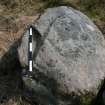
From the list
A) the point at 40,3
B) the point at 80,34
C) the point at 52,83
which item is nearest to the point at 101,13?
the point at 40,3

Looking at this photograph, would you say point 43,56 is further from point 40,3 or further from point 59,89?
point 40,3

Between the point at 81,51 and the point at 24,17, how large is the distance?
8.56 feet

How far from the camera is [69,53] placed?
4746 mm

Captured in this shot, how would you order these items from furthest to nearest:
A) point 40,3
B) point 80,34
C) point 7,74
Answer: point 40,3 → point 7,74 → point 80,34

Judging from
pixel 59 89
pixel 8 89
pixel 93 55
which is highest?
pixel 93 55

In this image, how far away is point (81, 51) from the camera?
188 inches

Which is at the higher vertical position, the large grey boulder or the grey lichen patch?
the large grey boulder

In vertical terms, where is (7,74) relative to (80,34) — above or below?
below

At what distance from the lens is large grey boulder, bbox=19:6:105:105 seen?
463 centimetres

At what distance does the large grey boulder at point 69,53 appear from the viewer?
15.2 feet

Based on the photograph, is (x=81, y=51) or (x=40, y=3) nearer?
(x=81, y=51)

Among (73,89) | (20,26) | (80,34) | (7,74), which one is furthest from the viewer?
(20,26)

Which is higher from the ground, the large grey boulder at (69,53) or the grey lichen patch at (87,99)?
the large grey boulder at (69,53)

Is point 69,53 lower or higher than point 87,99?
higher
